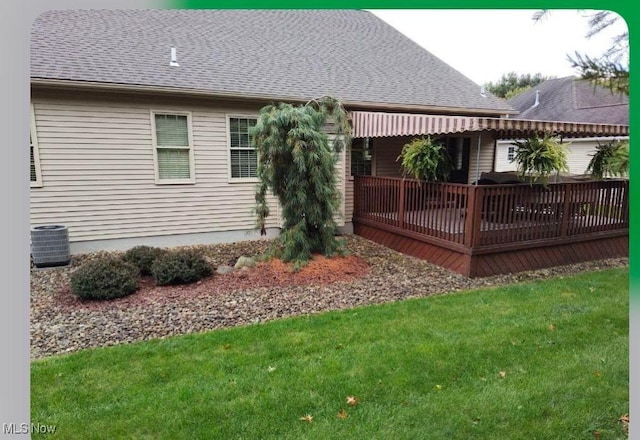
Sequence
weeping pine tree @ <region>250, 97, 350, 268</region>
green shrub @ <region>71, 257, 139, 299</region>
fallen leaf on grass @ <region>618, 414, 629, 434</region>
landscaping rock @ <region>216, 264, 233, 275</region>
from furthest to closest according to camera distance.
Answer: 1. landscaping rock @ <region>216, 264, 233, 275</region>
2. weeping pine tree @ <region>250, 97, 350, 268</region>
3. green shrub @ <region>71, 257, 139, 299</region>
4. fallen leaf on grass @ <region>618, 414, 629, 434</region>

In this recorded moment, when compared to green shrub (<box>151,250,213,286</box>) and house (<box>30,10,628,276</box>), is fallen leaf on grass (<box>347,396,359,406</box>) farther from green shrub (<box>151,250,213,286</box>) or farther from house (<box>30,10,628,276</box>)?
house (<box>30,10,628,276</box>)

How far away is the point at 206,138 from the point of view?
756 centimetres

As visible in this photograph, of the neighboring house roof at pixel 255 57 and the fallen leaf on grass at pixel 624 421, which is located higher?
the neighboring house roof at pixel 255 57

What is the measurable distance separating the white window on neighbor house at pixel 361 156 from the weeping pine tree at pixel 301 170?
2.81 m

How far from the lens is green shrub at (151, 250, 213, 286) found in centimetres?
529

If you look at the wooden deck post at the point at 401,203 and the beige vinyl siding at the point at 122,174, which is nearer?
the beige vinyl siding at the point at 122,174

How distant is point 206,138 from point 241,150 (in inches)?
29.3

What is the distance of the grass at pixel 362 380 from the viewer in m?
2.42

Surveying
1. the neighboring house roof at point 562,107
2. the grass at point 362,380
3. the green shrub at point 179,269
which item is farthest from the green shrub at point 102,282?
the neighboring house roof at point 562,107

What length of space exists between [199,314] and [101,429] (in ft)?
6.66

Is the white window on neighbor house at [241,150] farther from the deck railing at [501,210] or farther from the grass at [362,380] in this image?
the grass at [362,380]

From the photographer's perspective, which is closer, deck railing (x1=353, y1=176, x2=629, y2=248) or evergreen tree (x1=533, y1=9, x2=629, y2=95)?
evergreen tree (x1=533, y1=9, x2=629, y2=95)

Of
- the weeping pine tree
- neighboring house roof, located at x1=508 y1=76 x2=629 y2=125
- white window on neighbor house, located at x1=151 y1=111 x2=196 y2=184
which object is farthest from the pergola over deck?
neighboring house roof, located at x1=508 y1=76 x2=629 y2=125

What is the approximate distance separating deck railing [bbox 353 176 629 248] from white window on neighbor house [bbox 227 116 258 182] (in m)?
2.80
